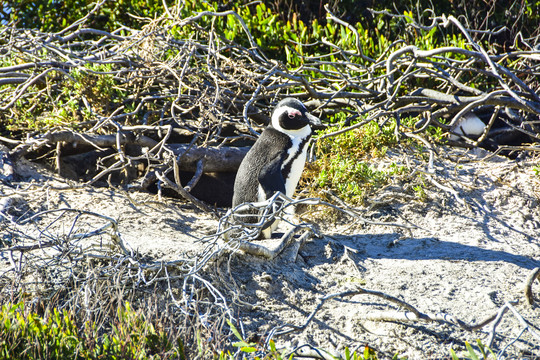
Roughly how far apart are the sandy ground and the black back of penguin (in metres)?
0.38

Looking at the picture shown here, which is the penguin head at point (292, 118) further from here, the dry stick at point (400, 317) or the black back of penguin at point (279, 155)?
the dry stick at point (400, 317)

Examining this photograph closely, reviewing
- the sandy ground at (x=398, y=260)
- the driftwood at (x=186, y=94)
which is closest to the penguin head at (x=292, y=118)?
the driftwood at (x=186, y=94)

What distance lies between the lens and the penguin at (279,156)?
382 centimetres

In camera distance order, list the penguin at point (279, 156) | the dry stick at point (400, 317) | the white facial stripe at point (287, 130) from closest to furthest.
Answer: the dry stick at point (400, 317)
the penguin at point (279, 156)
the white facial stripe at point (287, 130)

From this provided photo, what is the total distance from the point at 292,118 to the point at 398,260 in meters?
1.16

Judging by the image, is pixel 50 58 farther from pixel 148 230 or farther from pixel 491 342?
pixel 491 342

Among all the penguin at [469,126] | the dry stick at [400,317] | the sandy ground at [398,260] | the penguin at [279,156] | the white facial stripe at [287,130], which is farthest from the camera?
the penguin at [469,126]

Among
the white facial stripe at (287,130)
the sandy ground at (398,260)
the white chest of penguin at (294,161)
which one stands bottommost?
the sandy ground at (398,260)

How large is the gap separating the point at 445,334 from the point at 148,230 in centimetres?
194

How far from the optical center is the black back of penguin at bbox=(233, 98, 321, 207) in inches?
150

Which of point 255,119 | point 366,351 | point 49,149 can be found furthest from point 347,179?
point 49,149

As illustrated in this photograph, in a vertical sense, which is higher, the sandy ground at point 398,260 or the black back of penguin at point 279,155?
the black back of penguin at point 279,155

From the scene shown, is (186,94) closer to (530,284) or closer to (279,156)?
(279,156)

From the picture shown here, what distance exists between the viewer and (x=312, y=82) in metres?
4.94
